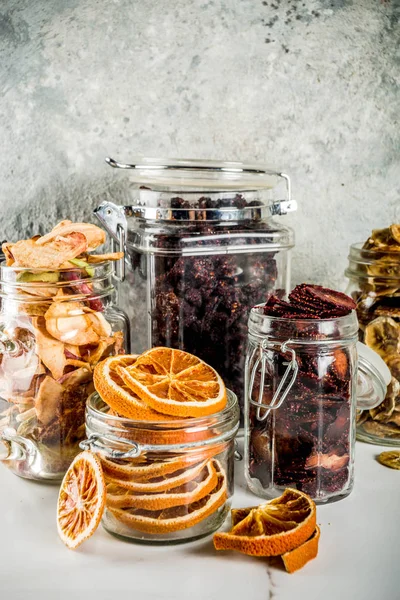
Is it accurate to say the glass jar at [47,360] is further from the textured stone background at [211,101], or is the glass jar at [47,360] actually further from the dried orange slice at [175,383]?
the textured stone background at [211,101]

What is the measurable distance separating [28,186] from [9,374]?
39cm

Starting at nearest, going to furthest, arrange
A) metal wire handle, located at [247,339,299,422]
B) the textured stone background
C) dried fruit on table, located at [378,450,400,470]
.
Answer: metal wire handle, located at [247,339,299,422], dried fruit on table, located at [378,450,400,470], the textured stone background

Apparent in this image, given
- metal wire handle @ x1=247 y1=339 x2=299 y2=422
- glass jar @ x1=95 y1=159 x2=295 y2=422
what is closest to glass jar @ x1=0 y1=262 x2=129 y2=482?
glass jar @ x1=95 y1=159 x2=295 y2=422

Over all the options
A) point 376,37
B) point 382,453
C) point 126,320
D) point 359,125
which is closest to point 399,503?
point 382,453

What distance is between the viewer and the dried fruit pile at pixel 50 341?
89cm

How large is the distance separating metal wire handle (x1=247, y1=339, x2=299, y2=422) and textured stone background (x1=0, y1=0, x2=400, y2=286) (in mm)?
459

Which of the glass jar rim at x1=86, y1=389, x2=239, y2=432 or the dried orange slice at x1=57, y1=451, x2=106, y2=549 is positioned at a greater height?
the glass jar rim at x1=86, y1=389, x2=239, y2=432

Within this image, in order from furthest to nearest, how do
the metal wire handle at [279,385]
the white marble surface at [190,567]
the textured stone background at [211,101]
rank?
the textured stone background at [211,101] → the metal wire handle at [279,385] → the white marble surface at [190,567]

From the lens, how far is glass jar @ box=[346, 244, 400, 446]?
3.45 ft

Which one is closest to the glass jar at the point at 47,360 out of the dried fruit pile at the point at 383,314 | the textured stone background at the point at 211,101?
the textured stone background at the point at 211,101

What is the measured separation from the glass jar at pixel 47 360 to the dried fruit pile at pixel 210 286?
0.10 metres

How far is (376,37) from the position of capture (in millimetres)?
1264

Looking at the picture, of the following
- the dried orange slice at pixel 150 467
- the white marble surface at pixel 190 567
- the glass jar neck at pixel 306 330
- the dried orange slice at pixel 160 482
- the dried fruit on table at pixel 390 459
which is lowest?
the dried fruit on table at pixel 390 459

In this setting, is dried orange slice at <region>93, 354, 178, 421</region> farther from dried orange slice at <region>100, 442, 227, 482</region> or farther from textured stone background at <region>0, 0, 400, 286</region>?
textured stone background at <region>0, 0, 400, 286</region>
